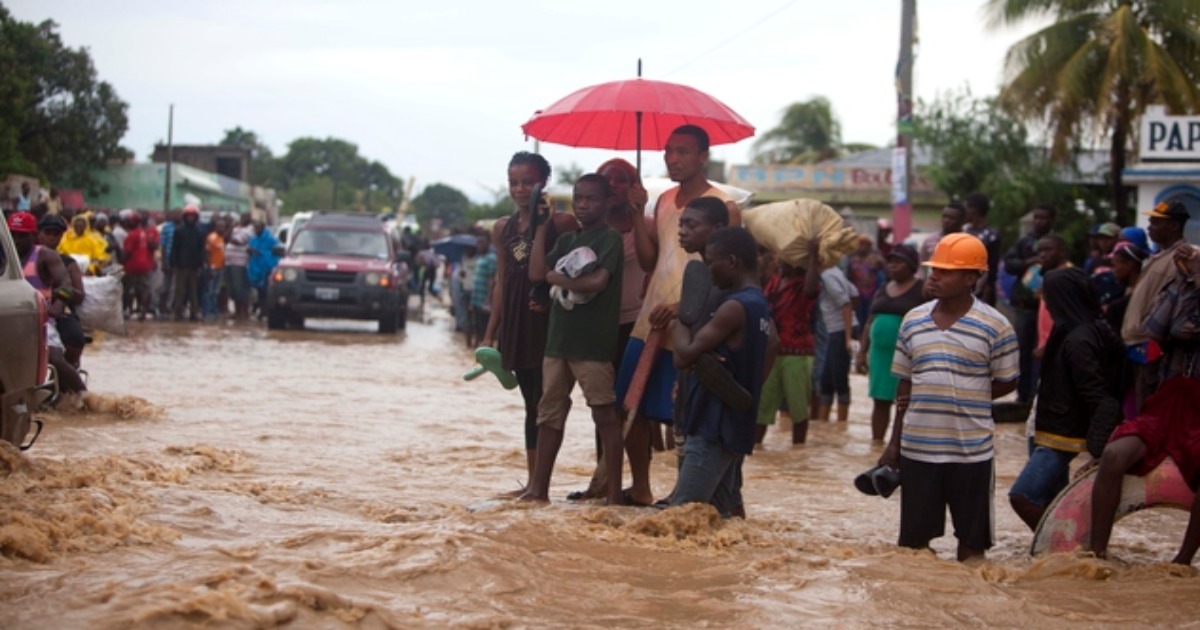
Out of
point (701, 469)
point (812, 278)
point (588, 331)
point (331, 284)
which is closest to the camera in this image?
point (701, 469)

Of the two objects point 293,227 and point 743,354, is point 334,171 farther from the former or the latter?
point 743,354

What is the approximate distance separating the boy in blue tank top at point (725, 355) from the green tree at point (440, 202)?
106631 millimetres

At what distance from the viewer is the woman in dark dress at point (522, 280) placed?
792 cm

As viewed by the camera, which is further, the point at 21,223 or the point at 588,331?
the point at 21,223

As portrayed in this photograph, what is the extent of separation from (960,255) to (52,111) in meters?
44.6

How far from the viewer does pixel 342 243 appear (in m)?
25.5

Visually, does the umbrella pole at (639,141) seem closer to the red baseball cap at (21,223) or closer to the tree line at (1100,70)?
the red baseball cap at (21,223)

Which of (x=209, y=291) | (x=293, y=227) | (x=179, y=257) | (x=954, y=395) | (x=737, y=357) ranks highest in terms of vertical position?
(x=293, y=227)

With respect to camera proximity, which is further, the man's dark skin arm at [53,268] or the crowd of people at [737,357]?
the man's dark skin arm at [53,268]

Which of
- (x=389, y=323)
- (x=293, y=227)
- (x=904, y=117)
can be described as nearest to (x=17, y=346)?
(x=904, y=117)

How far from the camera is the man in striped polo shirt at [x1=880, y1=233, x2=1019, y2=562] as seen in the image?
6723 mm

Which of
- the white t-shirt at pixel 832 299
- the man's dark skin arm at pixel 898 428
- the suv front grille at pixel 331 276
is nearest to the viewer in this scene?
the man's dark skin arm at pixel 898 428

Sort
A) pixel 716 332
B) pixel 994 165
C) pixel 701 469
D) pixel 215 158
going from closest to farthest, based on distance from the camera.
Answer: pixel 716 332 → pixel 701 469 → pixel 994 165 → pixel 215 158

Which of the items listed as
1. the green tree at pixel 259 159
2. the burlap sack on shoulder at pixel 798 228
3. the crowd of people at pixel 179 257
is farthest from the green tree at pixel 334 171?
the burlap sack on shoulder at pixel 798 228
